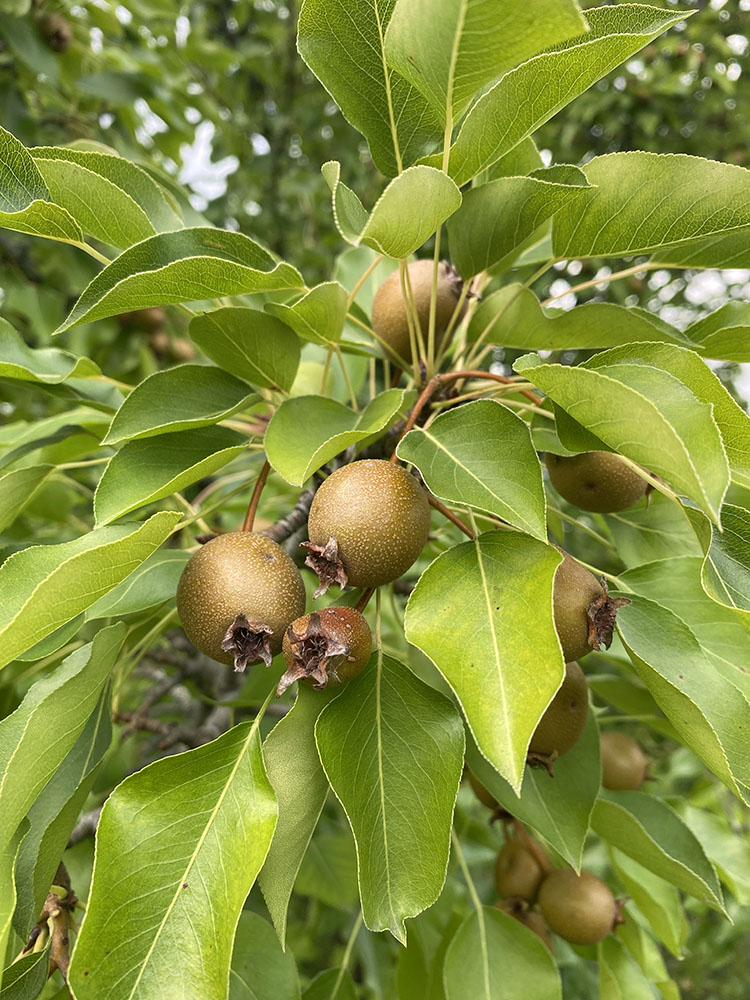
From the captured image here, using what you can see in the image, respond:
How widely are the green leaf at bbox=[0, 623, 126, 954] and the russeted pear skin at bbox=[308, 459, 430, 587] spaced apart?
0.25m

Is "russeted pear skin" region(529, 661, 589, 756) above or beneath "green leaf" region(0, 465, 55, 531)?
beneath

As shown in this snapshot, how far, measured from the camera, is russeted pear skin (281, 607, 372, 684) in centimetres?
71

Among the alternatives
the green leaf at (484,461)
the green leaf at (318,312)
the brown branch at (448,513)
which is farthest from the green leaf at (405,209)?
the brown branch at (448,513)

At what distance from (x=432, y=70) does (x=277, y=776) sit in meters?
0.66

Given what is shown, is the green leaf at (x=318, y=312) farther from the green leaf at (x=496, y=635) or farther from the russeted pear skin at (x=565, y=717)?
the russeted pear skin at (x=565, y=717)

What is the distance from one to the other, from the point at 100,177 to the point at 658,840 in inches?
42.8

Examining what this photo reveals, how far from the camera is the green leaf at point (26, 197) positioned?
2.39 feet

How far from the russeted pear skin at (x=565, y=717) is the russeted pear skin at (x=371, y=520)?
236 mm

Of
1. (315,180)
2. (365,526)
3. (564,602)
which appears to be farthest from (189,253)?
(315,180)

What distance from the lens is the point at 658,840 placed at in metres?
1.06

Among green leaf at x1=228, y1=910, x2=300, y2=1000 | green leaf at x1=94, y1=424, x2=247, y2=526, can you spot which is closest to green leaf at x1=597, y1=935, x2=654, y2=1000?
green leaf at x1=228, y1=910, x2=300, y2=1000

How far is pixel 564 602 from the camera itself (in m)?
0.74

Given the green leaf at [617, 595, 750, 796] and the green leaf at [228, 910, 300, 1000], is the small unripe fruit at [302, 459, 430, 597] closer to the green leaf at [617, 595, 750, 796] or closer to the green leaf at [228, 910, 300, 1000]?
the green leaf at [617, 595, 750, 796]

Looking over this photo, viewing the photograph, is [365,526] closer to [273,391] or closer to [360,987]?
[273,391]
